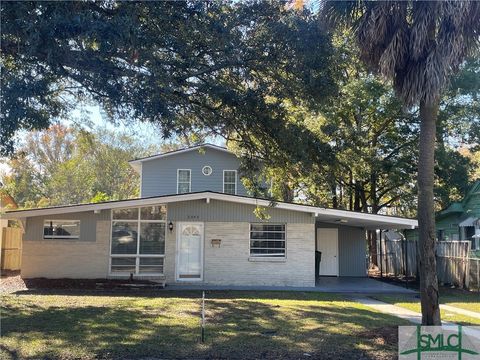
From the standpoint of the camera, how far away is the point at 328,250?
79.7ft

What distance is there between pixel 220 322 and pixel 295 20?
698 centimetres

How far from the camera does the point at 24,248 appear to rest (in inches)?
758

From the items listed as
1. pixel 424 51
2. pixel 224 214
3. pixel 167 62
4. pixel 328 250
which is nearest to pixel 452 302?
pixel 224 214

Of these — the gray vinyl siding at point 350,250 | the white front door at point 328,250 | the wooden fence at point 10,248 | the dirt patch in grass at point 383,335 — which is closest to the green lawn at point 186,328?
the dirt patch in grass at point 383,335

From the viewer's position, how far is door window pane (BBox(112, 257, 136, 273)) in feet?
63.6

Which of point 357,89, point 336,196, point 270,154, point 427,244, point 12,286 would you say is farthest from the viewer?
point 336,196

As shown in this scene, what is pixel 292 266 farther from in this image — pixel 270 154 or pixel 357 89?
pixel 357 89

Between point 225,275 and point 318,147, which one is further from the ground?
point 318,147

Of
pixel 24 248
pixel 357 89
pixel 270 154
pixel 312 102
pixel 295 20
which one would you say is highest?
pixel 357 89

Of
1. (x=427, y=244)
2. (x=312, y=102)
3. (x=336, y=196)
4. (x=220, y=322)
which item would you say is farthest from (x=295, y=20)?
(x=336, y=196)

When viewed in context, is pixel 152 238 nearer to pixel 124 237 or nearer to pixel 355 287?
pixel 124 237

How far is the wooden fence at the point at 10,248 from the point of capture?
24.5 meters

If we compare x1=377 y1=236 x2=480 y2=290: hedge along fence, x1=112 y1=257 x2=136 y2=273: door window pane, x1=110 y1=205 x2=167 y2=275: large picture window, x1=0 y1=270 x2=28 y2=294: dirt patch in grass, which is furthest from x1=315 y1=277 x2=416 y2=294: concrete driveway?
x1=0 y1=270 x2=28 y2=294: dirt patch in grass

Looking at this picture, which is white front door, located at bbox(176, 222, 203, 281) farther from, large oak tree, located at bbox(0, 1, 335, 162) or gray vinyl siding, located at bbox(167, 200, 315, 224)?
large oak tree, located at bbox(0, 1, 335, 162)
